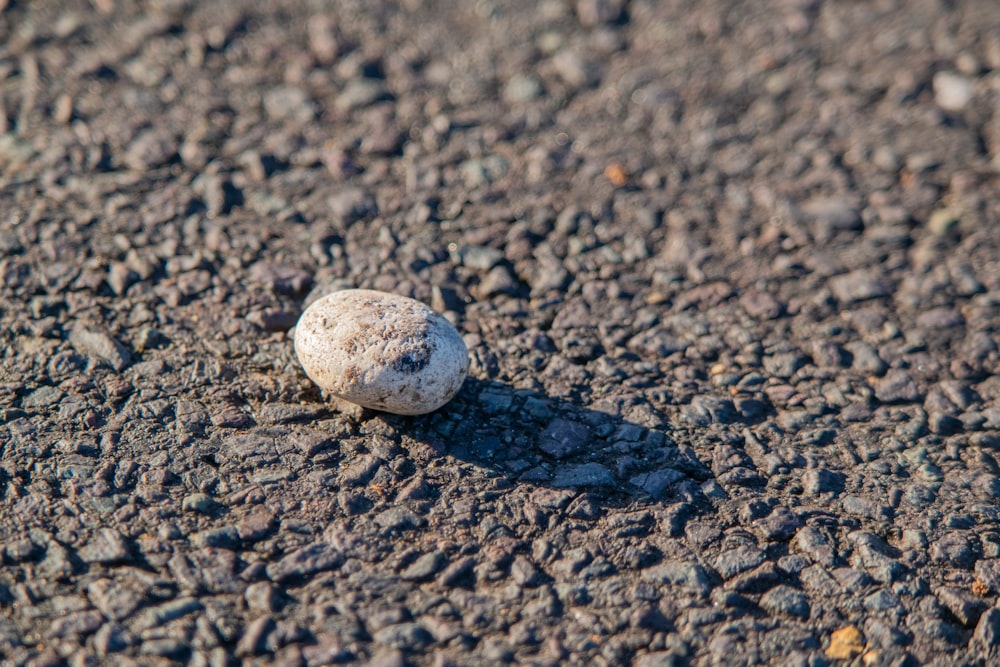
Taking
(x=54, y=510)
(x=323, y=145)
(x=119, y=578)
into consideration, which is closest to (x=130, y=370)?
(x=54, y=510)

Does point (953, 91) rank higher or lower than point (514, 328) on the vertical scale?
higher

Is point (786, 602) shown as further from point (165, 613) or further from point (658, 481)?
point (165, 613)

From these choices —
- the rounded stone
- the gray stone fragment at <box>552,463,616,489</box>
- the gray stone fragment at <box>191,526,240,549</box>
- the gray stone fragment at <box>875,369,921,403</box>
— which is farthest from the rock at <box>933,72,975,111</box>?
the gray stone fragment at <box>191,526,240,549</box>

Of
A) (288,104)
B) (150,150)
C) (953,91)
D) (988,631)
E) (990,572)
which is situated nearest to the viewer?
(988,631)

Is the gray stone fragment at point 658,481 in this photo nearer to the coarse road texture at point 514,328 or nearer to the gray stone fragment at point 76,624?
Answer: the coarse road texture at point 514,328

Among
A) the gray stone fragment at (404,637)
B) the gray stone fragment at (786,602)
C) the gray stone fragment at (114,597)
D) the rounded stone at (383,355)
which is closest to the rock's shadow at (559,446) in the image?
the rounded stone at (383,355)

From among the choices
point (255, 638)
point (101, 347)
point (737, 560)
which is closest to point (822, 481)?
point (737, 560)
